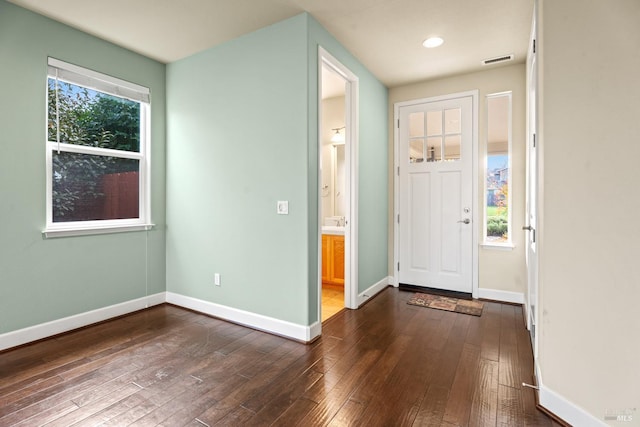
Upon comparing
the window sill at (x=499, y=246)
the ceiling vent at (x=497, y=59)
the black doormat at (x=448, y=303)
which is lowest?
the black doormat at (x=448, y=303)

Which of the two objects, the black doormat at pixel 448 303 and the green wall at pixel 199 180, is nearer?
the green wall at pixel 199 180

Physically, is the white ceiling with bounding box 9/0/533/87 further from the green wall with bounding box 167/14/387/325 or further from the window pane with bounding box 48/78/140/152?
the window pane with bounding box 48/78/140/152

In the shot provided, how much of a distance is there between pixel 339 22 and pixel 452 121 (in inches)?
79.7

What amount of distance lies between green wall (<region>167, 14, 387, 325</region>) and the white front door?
2.08ft

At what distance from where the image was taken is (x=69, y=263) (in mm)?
2939

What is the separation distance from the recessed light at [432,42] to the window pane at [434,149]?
1225 millimetres

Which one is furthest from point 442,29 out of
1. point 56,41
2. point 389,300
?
point 56,41

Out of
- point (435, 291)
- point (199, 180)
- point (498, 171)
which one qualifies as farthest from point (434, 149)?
point (199, 180)

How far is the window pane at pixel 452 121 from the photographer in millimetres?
4016

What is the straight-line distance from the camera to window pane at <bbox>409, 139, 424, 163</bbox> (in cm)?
423

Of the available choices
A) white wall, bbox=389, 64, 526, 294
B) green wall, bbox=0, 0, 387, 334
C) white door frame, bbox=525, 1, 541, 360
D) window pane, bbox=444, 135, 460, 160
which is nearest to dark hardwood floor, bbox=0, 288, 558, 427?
white door frame, bbox=525, 1, 541, 360

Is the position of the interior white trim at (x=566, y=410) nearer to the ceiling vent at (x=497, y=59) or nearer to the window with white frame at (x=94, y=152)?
the ceiling vent at (x=497, y=59)

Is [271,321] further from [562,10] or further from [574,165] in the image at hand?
[562,10]

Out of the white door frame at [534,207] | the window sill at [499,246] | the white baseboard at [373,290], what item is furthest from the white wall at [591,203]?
the window sill at [499,246]
